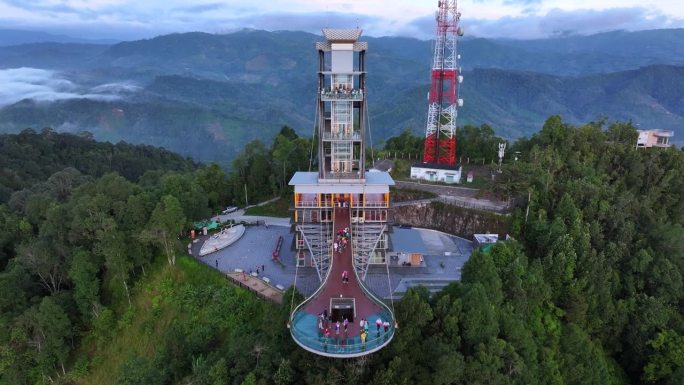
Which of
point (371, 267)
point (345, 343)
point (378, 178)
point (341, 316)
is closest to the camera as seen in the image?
point (345, 343)

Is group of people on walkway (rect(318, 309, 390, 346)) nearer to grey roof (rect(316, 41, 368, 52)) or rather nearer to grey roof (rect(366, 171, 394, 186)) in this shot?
grey roof (rect(366, 171, 394, 186))

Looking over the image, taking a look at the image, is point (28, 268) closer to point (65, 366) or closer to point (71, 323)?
point (71, 323)

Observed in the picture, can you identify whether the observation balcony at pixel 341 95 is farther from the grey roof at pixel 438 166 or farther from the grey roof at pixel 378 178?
the grey roof at pixel 438 166

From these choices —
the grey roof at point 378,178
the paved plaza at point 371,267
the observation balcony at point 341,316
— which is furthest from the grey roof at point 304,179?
the paved plaza at point 371,267

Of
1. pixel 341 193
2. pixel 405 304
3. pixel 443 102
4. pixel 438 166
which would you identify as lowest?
pixel 405 304

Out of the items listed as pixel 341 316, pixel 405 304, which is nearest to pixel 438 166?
pixel 405 304

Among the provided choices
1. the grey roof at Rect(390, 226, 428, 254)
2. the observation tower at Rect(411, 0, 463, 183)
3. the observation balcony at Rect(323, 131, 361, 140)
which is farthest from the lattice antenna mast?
the observation balcony at Rect(323, 131, 361, 140)

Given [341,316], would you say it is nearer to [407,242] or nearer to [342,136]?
[407,242]
